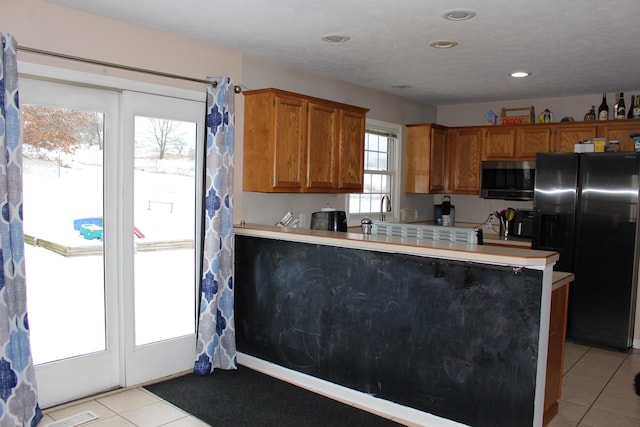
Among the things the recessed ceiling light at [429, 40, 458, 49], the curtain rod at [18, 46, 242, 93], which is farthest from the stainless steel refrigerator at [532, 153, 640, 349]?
the curtain rod at [18, 46, 242, 93]

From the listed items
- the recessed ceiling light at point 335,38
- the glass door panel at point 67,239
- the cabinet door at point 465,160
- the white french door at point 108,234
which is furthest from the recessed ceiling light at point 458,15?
the cabinet door at point 465,160

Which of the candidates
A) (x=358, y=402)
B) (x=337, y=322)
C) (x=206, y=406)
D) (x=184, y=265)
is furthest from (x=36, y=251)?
(x=358, y=402)

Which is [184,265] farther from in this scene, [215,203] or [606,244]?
[606,244]

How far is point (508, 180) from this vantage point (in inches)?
233

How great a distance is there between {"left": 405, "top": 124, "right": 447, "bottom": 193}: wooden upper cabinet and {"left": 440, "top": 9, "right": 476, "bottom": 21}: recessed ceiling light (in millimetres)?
2922

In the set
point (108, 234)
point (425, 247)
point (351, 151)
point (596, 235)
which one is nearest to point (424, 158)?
point (351, 151)

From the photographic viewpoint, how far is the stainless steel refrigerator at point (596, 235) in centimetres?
473

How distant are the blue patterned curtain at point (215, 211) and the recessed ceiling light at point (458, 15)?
167cm

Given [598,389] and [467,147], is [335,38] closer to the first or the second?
[467,147]

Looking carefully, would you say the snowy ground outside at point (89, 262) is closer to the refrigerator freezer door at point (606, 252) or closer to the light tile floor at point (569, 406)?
the light tile floor at point (569, 406)

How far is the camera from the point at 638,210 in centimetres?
467

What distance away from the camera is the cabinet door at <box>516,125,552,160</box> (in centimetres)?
569

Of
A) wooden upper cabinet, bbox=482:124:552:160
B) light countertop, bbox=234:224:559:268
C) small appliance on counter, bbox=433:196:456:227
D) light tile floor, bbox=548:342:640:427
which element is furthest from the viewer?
small appliance on counter, bbox=433:196:456:227

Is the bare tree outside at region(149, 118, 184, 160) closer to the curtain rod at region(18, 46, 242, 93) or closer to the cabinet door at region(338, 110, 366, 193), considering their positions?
the curtain rod at region(18, 46, 242, 93)
